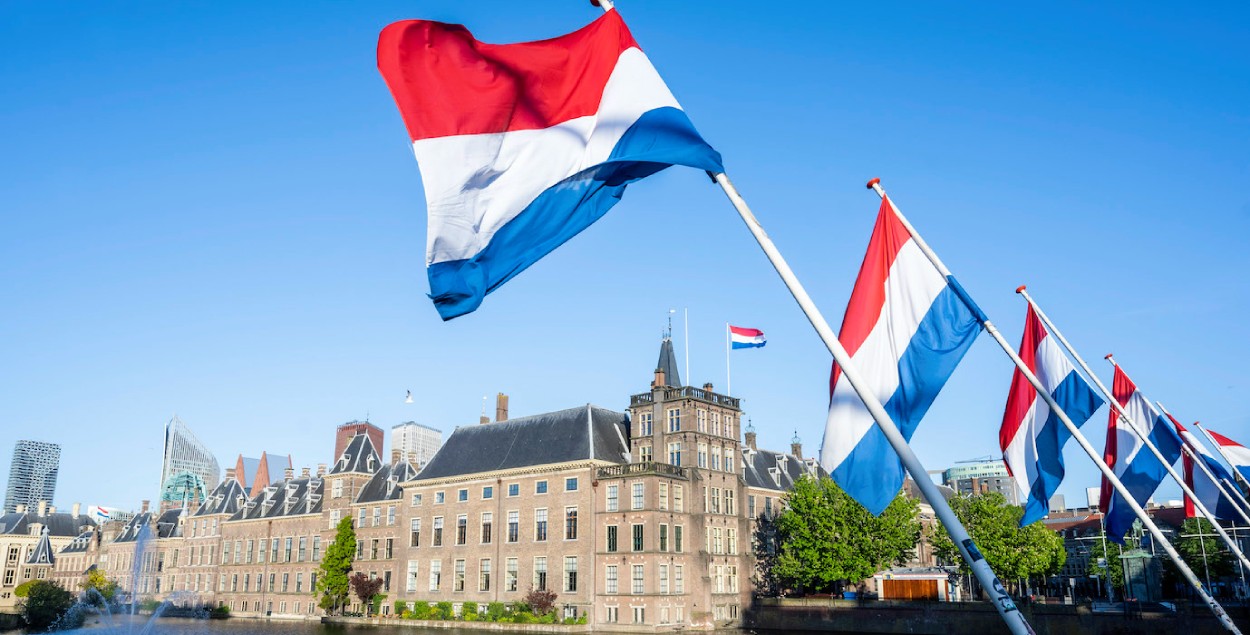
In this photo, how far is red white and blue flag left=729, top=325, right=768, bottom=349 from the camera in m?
65.1

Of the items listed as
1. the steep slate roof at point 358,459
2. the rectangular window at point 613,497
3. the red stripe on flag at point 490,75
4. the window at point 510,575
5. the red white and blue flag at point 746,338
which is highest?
the red white and blue flag at point 746,338

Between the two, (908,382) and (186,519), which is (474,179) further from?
(186,519)

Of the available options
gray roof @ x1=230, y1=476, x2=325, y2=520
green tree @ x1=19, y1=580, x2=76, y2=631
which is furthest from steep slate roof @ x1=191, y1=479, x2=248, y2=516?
green tree @ x1=19, y1=580, x2=76, y2=631

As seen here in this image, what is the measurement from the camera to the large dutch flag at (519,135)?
11797mm

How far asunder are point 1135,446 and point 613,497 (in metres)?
48.6

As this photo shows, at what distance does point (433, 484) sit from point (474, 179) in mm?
72851

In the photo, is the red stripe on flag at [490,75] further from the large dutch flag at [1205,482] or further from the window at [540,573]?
the window at [540,573]

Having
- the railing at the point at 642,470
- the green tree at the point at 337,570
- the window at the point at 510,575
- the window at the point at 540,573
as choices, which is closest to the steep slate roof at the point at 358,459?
the green tree at the point at 337,570

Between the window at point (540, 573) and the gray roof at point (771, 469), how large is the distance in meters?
20.2

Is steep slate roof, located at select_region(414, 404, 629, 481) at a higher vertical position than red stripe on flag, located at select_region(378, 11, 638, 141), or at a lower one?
higher

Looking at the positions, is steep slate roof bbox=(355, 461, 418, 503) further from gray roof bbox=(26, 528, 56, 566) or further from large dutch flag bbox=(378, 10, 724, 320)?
gray roof bbox=(26, 528, 56, 566)

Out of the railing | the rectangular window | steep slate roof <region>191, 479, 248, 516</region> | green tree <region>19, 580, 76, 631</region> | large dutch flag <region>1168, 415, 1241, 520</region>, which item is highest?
steep slate roof <region>191, 479, 248, 516</region>

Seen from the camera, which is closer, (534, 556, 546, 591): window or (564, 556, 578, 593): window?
(564, 556, 578, 593): window

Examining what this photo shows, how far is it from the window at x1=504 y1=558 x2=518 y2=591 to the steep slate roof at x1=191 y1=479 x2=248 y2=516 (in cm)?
4652
